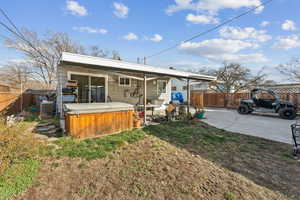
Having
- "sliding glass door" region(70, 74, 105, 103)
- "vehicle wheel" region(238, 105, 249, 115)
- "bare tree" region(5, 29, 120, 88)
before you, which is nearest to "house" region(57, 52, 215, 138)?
"sliding glass door" region(70, 74, 105, 103)

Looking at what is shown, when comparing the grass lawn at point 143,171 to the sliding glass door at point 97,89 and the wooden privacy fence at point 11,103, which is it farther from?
the wooden privacy fence at point 11,103

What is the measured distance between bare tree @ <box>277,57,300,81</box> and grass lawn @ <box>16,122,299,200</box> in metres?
14.5

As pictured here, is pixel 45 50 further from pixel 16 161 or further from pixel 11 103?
pixel 16 161

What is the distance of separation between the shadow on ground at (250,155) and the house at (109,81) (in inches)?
91.9

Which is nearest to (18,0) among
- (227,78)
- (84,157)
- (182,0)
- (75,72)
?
(75,72)

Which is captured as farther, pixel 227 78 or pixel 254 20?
pixel 227 78

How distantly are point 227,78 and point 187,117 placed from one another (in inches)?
527

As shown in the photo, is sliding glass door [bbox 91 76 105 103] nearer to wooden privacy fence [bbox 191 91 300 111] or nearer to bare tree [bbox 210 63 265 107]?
wooden privacy fence [bbox 191 91 300 111]

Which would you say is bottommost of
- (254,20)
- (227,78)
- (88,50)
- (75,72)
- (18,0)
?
(75,72)

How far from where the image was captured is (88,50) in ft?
73.9

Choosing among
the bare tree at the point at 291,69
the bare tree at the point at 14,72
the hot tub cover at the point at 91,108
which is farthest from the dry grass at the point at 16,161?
the bare tree at the point at 291,69

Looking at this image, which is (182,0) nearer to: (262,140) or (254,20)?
(254,20)

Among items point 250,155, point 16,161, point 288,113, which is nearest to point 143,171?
point 16,161

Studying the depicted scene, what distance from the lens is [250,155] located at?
330 cm
